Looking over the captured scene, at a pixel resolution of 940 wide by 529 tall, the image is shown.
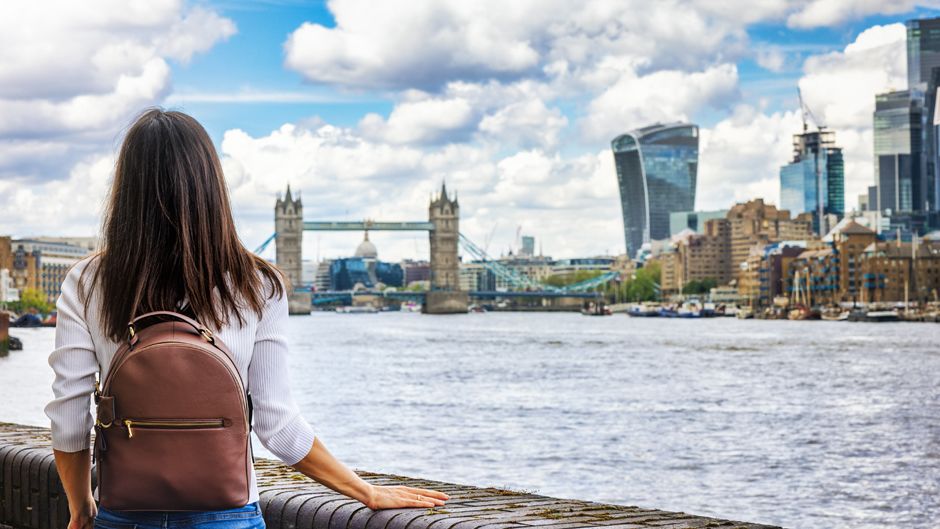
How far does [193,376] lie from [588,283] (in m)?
148

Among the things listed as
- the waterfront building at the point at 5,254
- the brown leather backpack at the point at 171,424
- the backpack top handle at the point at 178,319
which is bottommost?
the brown leather backpack at the point at 171,424

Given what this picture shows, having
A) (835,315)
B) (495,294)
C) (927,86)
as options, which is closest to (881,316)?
(835,315)

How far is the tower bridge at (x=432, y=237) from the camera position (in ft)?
389

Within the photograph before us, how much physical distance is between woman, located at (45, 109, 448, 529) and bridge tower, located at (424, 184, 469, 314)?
377 ft

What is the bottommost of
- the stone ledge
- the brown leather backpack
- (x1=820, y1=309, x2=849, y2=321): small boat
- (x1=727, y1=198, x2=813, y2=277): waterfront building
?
(x1=820, y1=309, x2=849, y2=321): small boat

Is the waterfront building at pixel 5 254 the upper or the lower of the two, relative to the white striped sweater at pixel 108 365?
upper

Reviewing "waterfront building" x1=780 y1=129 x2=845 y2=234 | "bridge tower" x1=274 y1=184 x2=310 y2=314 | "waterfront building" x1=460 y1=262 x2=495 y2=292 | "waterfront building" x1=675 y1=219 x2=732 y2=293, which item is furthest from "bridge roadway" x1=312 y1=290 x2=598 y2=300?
"waterfront building" x1=780 y1=129 x2=845 y2=234

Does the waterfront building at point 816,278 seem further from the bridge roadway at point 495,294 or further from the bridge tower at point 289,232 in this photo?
the bridge tower at point 289,232

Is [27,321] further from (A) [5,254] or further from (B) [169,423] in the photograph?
(B) [169,423]

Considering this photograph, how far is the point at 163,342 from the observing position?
69.2 inches

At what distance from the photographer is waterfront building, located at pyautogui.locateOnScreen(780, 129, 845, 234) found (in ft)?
614

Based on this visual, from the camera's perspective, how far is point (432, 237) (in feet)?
448

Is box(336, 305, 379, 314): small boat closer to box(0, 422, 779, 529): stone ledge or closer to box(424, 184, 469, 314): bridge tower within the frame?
box(424, 184, 469, 314): bridge tower

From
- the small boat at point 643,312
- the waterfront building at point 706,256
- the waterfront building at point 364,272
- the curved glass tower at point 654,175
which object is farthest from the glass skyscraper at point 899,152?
the small boat at point 643,312
